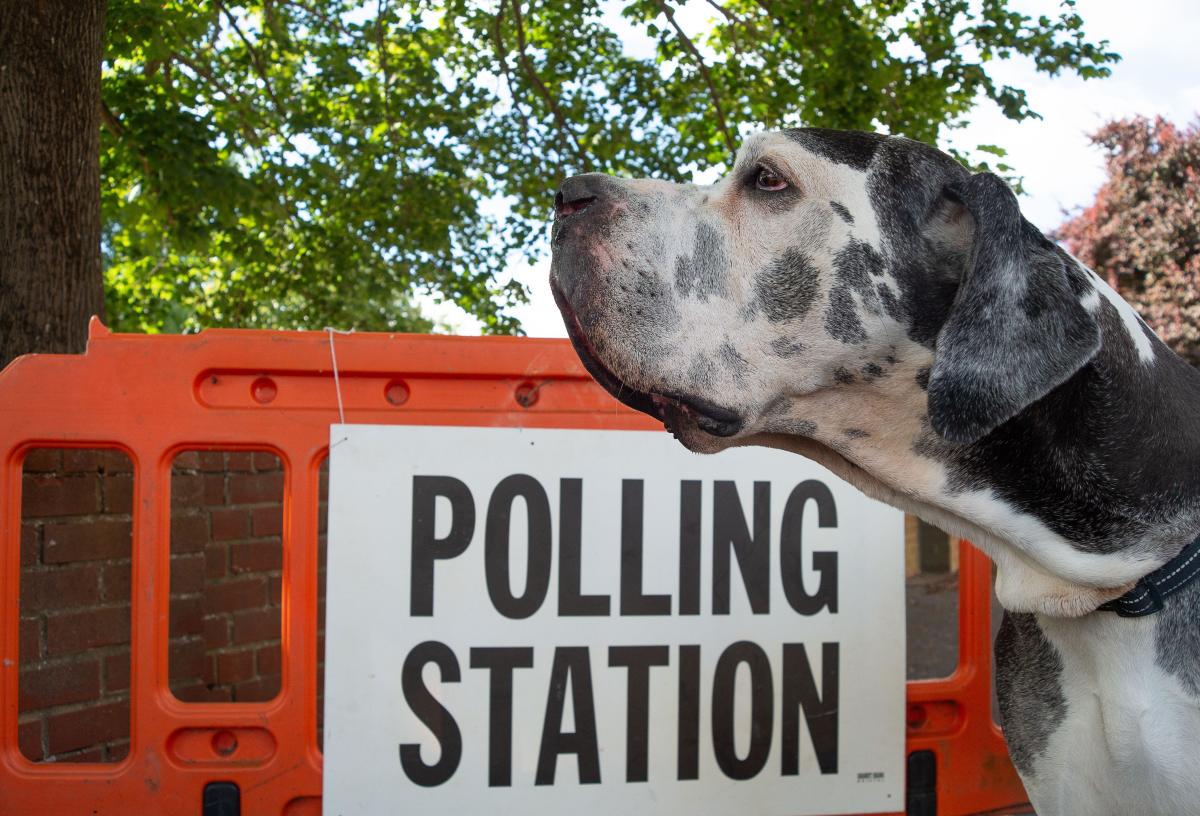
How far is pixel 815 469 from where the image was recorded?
2.95 m

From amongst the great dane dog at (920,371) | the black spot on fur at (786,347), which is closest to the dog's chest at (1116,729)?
the great dane dog at (920,371)

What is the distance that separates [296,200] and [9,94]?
5196mm

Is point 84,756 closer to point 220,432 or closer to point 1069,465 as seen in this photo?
point 220,432

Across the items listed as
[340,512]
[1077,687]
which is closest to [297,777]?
[340,512]

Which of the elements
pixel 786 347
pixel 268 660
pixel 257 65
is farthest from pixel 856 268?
pixel 257 65

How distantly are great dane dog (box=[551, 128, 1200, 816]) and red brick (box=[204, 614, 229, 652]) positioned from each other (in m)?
2.52

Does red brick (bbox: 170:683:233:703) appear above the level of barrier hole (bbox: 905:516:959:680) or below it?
above

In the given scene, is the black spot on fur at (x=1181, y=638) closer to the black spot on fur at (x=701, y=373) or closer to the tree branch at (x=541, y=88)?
the black spot on fur at (x=701, y=373)

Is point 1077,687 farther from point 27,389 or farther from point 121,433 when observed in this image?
point 27,389

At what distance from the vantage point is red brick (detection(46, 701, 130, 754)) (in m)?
3.34

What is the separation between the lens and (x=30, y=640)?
3137 mm

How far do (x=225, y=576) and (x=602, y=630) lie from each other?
212 centimetres

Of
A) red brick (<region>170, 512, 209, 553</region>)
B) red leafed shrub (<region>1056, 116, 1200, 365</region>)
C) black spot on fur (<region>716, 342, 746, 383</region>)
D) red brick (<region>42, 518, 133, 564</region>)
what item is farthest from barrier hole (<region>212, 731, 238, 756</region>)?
red leafed shrub (<region>1056, 116, 1200, 365</region>)

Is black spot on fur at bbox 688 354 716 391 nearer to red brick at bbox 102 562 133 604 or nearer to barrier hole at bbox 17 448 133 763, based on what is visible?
barrier hole at bbox 17 448 133 763
